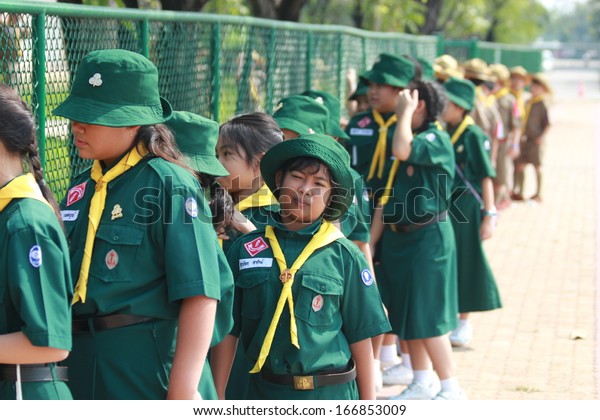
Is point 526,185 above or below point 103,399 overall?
below

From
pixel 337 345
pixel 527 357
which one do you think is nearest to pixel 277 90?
pixel 527 357

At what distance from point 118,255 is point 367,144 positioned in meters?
3.87

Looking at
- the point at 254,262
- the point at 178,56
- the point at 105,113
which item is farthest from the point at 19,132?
the point at 178,56

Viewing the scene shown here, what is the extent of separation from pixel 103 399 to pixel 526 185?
1582cm

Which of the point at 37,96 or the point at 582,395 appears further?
the point at 582,395

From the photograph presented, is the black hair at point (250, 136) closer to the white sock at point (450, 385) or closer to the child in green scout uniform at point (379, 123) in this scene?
the child in green scout uniform at point (379, 123)

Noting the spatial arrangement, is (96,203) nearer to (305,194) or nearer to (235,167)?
(305,194)

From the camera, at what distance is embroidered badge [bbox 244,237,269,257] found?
414cm

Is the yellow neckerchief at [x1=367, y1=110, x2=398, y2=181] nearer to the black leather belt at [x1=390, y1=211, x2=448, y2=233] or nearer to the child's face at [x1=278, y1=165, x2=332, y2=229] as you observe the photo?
the black leather belt at [x1=390, y1=211, x2=448, y2=233]

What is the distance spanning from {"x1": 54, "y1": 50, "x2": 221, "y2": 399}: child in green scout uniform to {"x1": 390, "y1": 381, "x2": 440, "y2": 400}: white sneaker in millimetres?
3602

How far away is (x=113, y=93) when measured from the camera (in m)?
3.46

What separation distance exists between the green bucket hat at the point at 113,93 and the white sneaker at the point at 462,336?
528 cm

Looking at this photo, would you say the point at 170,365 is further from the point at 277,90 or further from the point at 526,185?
the point at 526,185

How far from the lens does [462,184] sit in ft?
26.4
